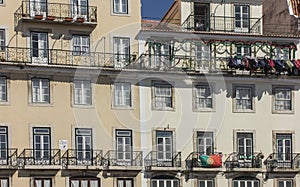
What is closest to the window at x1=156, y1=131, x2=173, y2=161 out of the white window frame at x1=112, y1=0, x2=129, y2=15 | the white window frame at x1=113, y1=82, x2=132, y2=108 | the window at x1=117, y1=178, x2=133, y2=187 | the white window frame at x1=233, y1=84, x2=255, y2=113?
the window at x1=117, y1=178, x2=133, y2=187

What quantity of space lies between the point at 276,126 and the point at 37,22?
15.8 metres

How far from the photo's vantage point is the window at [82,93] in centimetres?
5181

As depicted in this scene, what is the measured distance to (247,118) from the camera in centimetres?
5469

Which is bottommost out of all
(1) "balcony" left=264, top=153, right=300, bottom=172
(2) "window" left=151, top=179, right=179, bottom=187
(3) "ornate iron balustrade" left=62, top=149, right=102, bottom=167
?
(2) "window" left=151, top=179, right=179, bottom=187

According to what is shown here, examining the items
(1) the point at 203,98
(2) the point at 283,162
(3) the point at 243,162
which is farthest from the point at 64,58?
(2) the point at 283,162

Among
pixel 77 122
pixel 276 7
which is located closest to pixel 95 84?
pixel 77 122

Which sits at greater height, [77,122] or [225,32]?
[225,32]

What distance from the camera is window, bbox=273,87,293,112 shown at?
182 ft

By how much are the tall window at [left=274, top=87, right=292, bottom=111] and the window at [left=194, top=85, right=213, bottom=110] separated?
4200mm

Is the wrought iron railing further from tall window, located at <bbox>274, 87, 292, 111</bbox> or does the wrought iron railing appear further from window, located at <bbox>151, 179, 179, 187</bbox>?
tall window, located at <bbox>274, 87, 292, 111</bbox>

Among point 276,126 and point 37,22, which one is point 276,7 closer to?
point 276,126

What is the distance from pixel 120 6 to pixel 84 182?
1085 centimetres

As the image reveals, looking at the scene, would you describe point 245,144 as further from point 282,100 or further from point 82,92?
point 82,92

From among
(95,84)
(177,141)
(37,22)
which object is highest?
(37,22)
